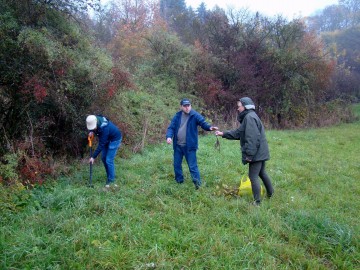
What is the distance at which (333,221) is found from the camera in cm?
430

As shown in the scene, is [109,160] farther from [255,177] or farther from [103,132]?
[255,177]

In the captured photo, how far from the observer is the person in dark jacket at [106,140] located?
577 centimetres

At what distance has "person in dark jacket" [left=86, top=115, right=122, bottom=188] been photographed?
5.77 metres

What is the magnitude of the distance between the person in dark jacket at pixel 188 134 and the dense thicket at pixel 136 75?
112 inches

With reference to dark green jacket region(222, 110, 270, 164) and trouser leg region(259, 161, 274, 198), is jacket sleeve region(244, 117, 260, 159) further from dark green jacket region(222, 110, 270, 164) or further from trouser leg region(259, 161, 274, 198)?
trouser leg region(259, 161, 274, 198)

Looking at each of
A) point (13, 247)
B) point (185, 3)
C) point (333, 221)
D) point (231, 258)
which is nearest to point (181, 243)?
point (231, 258)

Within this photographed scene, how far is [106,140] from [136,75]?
8846mm

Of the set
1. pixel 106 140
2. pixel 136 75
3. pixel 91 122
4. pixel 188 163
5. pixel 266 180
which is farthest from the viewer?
pixel 136 75

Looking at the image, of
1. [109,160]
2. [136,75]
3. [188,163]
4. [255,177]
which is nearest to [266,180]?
[255,177]

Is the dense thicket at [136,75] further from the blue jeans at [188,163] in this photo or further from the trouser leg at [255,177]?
the trouser leg at [255,177]

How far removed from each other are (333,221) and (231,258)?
6.10ft

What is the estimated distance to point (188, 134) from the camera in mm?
5730

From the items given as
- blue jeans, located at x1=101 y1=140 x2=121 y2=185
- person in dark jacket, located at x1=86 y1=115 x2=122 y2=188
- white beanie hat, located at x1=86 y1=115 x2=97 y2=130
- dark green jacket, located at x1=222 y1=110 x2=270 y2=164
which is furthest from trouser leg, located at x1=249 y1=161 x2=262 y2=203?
white beanie hat, located at x1=86 y1=115 x2=97 y2=130

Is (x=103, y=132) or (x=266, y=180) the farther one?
(x=103, y=132)
